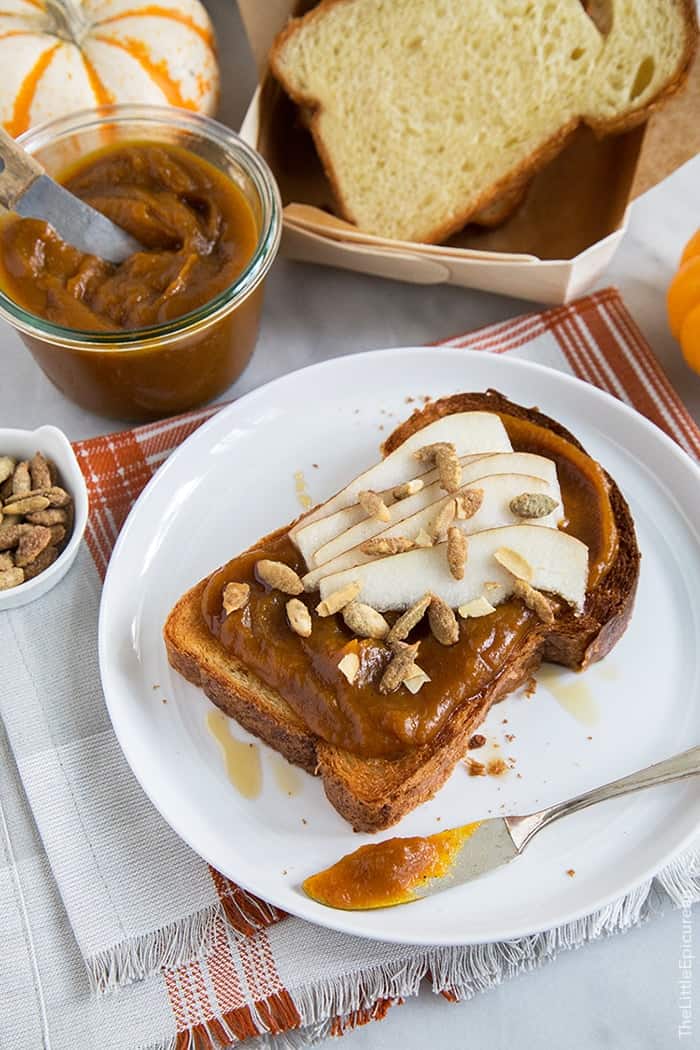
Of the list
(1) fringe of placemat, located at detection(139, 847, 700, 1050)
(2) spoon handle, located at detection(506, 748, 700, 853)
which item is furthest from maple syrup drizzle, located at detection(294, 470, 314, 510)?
(1) fringe of placemat, located at detection(139, 847, 700, 1050)

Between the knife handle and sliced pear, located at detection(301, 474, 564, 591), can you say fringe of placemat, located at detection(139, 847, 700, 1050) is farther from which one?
the knife handle

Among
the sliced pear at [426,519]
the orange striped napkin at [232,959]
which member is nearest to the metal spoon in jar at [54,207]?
the sliced pear at [426,519]

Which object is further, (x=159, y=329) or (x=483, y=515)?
(x=159, y=329)

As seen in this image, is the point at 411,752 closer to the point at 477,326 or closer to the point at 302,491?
the point at 302,491

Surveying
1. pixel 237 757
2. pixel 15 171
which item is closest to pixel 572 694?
pixel 237 757

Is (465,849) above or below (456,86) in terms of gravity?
below
